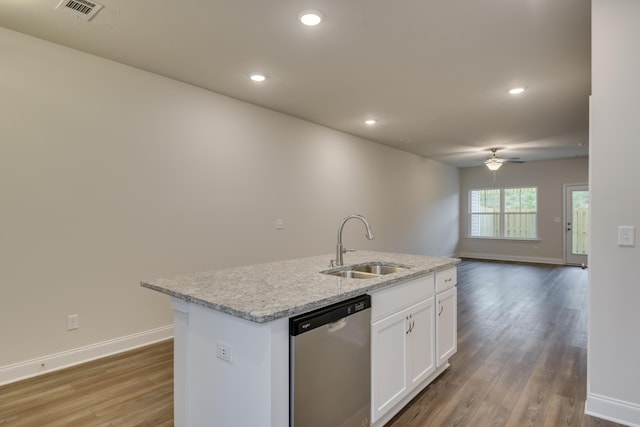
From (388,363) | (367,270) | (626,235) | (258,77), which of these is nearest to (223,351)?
(388,363)

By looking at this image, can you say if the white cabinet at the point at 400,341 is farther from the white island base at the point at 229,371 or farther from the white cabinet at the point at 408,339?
the white island base at the point at 229,371

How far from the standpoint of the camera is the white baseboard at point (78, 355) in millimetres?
2631

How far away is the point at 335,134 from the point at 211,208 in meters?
2.59

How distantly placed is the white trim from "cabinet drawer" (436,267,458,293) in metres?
1.07

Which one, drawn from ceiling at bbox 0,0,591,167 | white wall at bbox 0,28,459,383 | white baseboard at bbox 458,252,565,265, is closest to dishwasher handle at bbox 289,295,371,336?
ceiling at bbox 0,0,591,167

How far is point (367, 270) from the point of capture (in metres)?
2.74

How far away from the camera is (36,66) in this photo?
8.98 feet

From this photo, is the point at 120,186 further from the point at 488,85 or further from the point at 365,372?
the point at 488,85

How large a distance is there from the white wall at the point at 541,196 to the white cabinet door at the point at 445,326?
7.44 meters

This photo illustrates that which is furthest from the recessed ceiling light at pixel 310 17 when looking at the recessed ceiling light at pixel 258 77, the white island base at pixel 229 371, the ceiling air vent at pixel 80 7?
the white island base at pixel 229 371

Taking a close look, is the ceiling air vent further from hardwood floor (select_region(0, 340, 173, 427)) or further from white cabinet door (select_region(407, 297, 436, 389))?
white cabinet door (select_region(407, 297, 436, 389))

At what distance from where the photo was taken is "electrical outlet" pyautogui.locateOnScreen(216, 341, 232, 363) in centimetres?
157

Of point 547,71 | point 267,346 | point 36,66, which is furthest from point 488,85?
point 36,66

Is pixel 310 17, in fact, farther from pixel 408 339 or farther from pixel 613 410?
pixel 613 410
